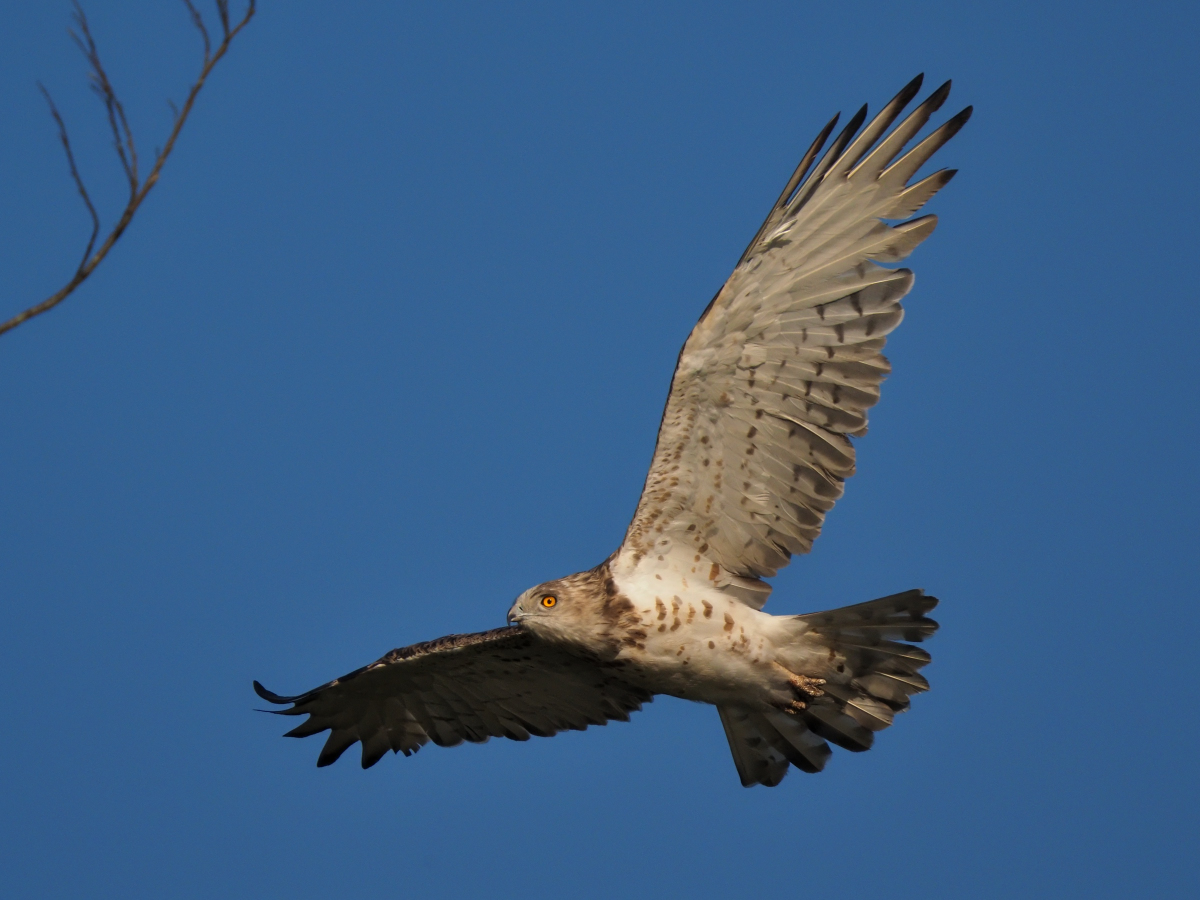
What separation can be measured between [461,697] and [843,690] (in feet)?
9.21

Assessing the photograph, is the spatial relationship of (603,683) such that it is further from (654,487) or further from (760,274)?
(760,274)

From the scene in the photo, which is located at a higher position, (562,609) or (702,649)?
(562,609)

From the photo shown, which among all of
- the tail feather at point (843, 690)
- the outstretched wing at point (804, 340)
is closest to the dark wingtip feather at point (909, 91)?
the outstretched wing at point (804, 340)

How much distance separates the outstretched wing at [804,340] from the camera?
7750 millimetres

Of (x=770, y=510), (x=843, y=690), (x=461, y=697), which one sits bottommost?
(x=843, y=690)

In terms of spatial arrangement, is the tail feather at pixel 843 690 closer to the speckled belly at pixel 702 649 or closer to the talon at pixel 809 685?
the talon at pixel 809 685

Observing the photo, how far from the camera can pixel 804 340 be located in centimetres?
791

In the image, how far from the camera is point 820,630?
8297 millimetres

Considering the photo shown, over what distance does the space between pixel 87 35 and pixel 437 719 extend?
6431mm

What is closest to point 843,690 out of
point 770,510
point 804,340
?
point 770,510

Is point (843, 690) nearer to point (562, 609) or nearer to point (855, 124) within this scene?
point (562, 609)

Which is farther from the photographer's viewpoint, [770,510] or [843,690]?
[843,690]

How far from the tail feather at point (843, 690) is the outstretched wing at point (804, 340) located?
67 centimetres

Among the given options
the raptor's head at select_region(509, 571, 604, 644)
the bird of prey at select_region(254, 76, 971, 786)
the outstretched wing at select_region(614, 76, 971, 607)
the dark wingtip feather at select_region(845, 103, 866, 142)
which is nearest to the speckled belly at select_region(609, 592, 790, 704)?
the bird of prey at select_region(254, 76, 971, 786)
